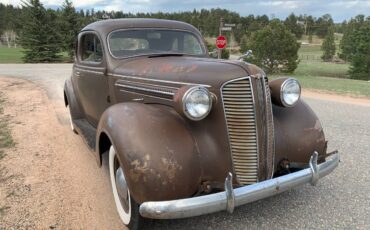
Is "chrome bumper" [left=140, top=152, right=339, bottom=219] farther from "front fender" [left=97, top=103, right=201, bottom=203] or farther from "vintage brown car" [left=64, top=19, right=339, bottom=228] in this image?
"front fender" [left=97, top=103, right=201, bottom=203]

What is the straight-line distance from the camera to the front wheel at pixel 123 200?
3033mm

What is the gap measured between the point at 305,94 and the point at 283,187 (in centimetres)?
1005

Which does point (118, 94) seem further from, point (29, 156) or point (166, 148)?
point (29, 156)

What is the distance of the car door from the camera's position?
4.53 meters

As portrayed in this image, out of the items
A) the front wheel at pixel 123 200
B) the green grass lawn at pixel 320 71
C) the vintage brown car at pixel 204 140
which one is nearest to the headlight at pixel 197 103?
the vintage brown car at pixel 204 140

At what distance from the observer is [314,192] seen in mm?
3990

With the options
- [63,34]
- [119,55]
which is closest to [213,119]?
[119,55]

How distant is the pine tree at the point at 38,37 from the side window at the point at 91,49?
2783cm

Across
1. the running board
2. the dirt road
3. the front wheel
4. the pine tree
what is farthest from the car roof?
the pine tree

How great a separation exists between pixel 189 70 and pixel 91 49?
2285 mm

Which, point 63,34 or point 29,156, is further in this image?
point 63,34

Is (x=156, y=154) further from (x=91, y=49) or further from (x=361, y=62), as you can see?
(x=361, y=62)

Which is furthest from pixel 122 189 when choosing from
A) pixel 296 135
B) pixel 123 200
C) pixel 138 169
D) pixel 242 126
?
pixel 296 135

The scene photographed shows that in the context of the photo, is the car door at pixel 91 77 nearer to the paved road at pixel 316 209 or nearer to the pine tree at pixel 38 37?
the paved road at pixel 316 209
